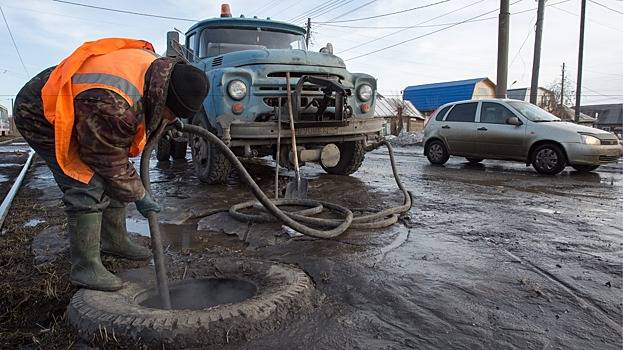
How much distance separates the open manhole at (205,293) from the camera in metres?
2.75

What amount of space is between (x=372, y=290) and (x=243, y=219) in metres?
1.93

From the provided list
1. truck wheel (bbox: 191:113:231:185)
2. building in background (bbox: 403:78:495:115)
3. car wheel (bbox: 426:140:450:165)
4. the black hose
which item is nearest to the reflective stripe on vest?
the black hose

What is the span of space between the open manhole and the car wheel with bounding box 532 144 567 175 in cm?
752

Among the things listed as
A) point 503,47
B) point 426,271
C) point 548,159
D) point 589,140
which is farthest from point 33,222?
point 503,47

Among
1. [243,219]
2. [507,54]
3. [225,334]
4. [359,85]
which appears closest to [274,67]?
[359,85]

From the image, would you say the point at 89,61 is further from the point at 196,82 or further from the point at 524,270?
the point at 524,270

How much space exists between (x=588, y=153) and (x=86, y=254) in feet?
27.7

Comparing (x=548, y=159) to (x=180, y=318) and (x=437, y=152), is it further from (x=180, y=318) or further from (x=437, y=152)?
(x=180, y=318)

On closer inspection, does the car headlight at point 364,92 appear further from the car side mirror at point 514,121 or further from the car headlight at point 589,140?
the car headlight at point 589,140

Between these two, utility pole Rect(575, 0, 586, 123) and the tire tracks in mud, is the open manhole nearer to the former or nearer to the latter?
the tire tracks in mud

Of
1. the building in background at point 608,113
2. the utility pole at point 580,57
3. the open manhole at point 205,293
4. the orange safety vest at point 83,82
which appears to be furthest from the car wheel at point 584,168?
the building in background at point 608,113

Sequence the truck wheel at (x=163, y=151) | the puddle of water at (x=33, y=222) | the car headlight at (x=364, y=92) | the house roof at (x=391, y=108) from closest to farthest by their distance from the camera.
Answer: the puddle of water at (x=33, y=222)
the car headlight at (x=364, y=92)
the truck wheel at (x=163, y=151)
the house roof at (x=391, y=108)

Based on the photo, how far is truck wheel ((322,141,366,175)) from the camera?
7.38 metres

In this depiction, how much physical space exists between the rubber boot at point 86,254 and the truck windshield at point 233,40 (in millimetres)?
4741
